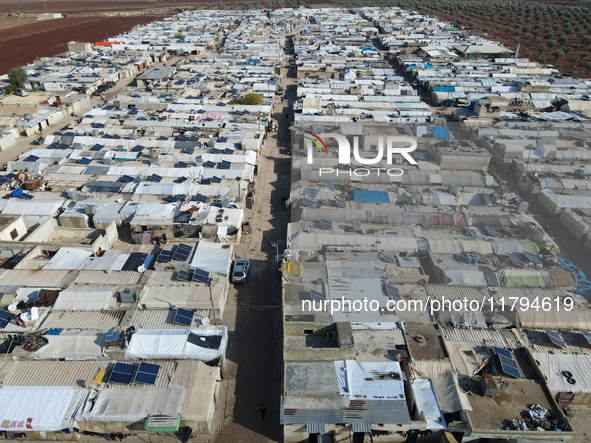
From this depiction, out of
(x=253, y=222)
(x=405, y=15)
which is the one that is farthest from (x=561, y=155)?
(x=405, y=15)

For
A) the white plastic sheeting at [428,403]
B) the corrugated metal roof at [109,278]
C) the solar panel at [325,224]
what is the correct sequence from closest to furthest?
1. the white plastic sheeting at [428,403]
2. the corrugated metal roof at [109,278]
3. the solar panel at [325,224]

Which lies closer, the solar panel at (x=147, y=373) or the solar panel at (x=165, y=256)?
the solar panel at (x=147, y=373)

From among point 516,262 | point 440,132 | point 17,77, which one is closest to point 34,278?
point 516,262

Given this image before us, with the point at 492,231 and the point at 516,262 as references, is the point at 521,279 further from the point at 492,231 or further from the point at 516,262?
the point at 492,231

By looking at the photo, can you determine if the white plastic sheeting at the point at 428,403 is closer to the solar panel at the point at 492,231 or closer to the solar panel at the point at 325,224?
the solar panel at the point at 325,224

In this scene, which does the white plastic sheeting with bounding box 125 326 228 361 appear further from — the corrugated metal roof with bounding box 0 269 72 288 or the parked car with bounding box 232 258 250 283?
the corrugated metal roof with bounding box 0 269 72 288

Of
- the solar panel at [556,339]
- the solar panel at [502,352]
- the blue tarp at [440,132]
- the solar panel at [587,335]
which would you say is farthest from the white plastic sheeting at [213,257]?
the blue tarp at [440,132]
